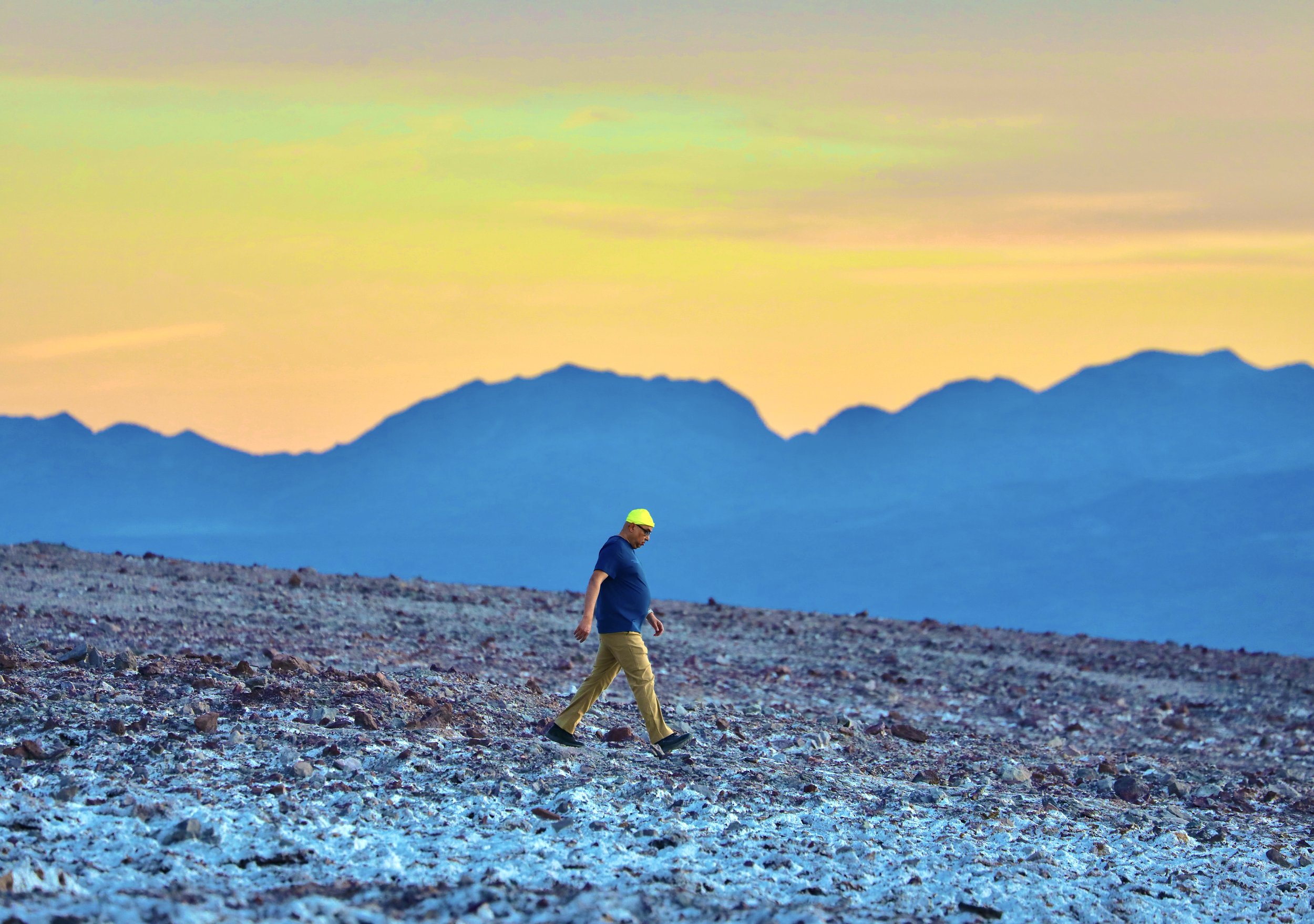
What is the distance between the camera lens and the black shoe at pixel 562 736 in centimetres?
1171

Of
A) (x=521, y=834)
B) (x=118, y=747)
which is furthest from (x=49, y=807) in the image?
(x=521, y=834)

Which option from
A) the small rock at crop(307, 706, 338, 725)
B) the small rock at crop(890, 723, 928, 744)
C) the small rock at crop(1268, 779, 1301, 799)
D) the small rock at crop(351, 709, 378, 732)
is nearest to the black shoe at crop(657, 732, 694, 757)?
the small rock at crop(351, 709, 378, 732)

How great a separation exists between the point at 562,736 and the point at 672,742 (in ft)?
3.34

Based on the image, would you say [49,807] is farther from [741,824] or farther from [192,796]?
[741,824]

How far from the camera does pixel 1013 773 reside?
1288cm

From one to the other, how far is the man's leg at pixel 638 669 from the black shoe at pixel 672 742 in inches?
6.1

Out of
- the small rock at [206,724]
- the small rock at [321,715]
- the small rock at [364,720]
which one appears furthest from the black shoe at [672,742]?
the small rock at [206,724]

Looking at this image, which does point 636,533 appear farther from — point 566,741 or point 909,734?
point 909,734

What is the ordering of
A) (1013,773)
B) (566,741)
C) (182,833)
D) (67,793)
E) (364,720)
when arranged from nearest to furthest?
(182,833), (67,793), (566,741), (364,720), (1013,773)

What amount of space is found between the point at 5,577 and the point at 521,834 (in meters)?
20.0

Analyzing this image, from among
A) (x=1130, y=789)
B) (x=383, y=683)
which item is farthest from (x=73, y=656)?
(x=1130, y=789)

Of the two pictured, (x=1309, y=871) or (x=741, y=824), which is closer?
(x=741, y=824)

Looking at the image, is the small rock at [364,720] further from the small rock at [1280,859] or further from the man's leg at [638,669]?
the small rock at [1280,859]

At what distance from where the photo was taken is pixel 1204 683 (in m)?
27.0
